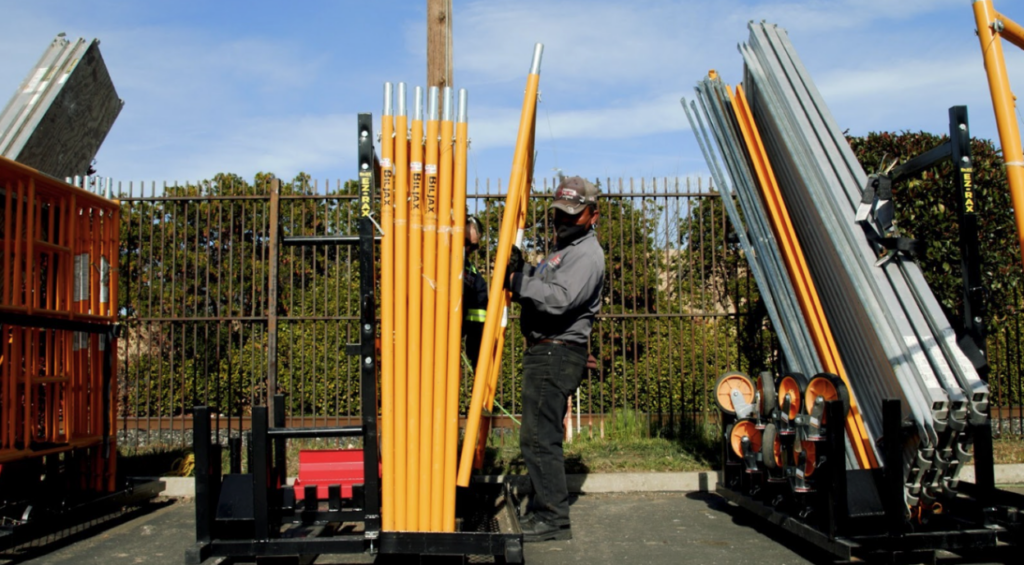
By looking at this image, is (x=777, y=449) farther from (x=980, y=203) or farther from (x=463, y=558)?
(x=980, y=203)

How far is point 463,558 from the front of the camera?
4406 mm

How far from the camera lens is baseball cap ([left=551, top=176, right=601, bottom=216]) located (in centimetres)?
516

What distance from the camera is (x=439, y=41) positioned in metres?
6.76

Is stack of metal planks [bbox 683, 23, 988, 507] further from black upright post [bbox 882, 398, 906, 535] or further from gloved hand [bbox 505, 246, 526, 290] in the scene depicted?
gloved hand [bbox 505, 246, 526, 290]

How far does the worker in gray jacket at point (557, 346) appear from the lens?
5.03 metres

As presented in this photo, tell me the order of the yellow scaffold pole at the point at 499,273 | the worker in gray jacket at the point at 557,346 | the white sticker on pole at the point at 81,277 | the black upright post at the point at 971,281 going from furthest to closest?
the white sticker on pole at the point at 81,277 → the worker in gray jacket at the point at 557,346 → the black upright post at the point at 971,281 → the yellow scaffold pole at the point at 499,273

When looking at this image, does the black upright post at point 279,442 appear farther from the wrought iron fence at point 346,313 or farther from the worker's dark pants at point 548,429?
the wrought iron fence at point 346,313

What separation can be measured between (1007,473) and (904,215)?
2555 millimetres

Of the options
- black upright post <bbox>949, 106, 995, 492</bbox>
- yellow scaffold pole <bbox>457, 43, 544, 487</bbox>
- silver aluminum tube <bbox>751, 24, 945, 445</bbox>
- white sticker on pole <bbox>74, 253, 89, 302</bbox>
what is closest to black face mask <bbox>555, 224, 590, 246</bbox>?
yellow scaffold pole <bbox>457, 43, 544, 487</bbox>

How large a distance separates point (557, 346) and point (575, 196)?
92cm

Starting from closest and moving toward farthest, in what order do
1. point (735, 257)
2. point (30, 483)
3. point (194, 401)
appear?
point (30, 483) → point (194, 401) → point (735, 257)

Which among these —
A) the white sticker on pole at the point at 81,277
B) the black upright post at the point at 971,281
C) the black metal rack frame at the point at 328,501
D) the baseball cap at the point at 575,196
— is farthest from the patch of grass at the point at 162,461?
the black upright post at the point at 971,281

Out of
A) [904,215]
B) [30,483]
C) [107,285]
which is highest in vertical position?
[904,215]

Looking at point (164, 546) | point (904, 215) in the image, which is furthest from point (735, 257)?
point (164, 546)
